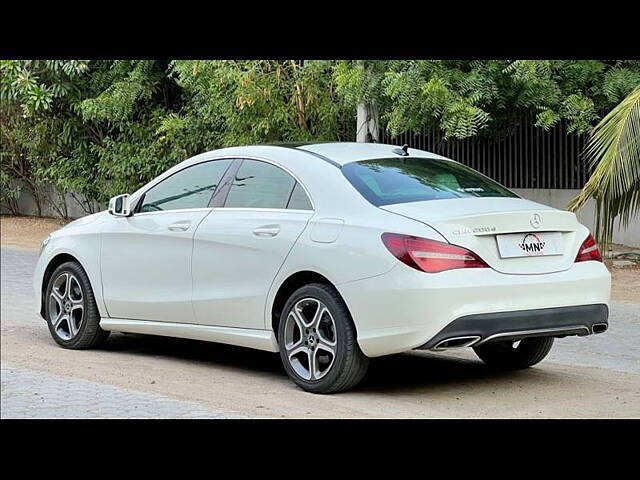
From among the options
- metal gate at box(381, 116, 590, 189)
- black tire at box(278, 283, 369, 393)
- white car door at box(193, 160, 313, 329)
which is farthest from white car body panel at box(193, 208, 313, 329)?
metal gate at box(381, 116, 590, 189)

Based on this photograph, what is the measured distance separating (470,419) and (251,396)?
140 cm

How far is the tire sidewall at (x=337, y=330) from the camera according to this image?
7125 millimetres

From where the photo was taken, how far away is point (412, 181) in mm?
7785

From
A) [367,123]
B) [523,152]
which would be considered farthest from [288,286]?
[523,152]

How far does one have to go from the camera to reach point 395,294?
272 inches

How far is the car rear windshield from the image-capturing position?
7551mm

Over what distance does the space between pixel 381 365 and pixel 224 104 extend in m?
9.83

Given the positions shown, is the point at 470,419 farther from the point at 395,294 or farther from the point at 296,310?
the point at 296,310

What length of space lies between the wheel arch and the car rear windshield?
1.88ft

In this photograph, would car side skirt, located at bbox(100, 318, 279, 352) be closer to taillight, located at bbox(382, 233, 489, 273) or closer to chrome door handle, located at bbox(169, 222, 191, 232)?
chrome door handle, located at bbox(169, 222, 191, 232)

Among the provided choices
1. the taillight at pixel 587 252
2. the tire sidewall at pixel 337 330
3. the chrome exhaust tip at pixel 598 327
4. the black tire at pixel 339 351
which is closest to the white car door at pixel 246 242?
the tire sidewall at pixel 337 330

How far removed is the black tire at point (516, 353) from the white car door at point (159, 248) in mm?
2085
